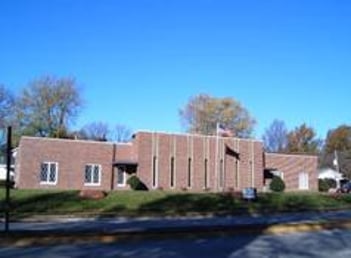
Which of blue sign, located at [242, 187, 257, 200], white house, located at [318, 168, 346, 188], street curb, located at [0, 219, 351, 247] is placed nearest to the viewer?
street curb, located at [0, 219, 351, 247]

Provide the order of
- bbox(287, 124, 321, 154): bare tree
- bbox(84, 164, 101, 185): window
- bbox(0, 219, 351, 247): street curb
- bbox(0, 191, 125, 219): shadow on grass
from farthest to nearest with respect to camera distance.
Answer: bbox(287, 124, 321, 154): bare tree < bbox(84, 164, 101, 185): window < bbox(0, 191, 125, 219): shadow on grass < bbox(0, 219, 351, 247): street curb

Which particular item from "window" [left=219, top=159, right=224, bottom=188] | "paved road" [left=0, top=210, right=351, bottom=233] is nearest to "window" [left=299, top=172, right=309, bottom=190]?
"window" [left=219, top=159, right=224, bottom=188]

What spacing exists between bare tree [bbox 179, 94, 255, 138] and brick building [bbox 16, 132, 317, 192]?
40.2 m

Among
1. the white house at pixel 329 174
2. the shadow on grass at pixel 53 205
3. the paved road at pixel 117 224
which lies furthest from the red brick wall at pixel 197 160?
the white house at pixel 329 174

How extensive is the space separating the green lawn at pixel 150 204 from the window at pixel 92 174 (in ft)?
46.2

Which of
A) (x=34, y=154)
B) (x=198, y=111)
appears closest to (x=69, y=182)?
(x=34, y=154)

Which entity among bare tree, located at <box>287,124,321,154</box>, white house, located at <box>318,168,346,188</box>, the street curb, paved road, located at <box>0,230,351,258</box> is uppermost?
bare tree, located at <box>287,124,321,154</box>

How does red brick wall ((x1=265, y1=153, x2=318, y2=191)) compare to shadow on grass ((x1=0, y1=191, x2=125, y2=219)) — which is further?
red brick wall ((x1=265, y1=153, x2=318, y2=191))

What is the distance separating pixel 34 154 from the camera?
5144 cm

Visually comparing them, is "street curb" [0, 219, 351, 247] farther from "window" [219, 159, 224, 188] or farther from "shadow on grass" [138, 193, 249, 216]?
"window" [219, 159, 224, 188]

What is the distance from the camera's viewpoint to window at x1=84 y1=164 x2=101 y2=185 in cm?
5388

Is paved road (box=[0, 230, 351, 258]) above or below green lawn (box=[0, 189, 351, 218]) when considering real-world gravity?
below

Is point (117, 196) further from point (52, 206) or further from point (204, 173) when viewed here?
point (204, 173)

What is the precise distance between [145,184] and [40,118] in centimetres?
3337
